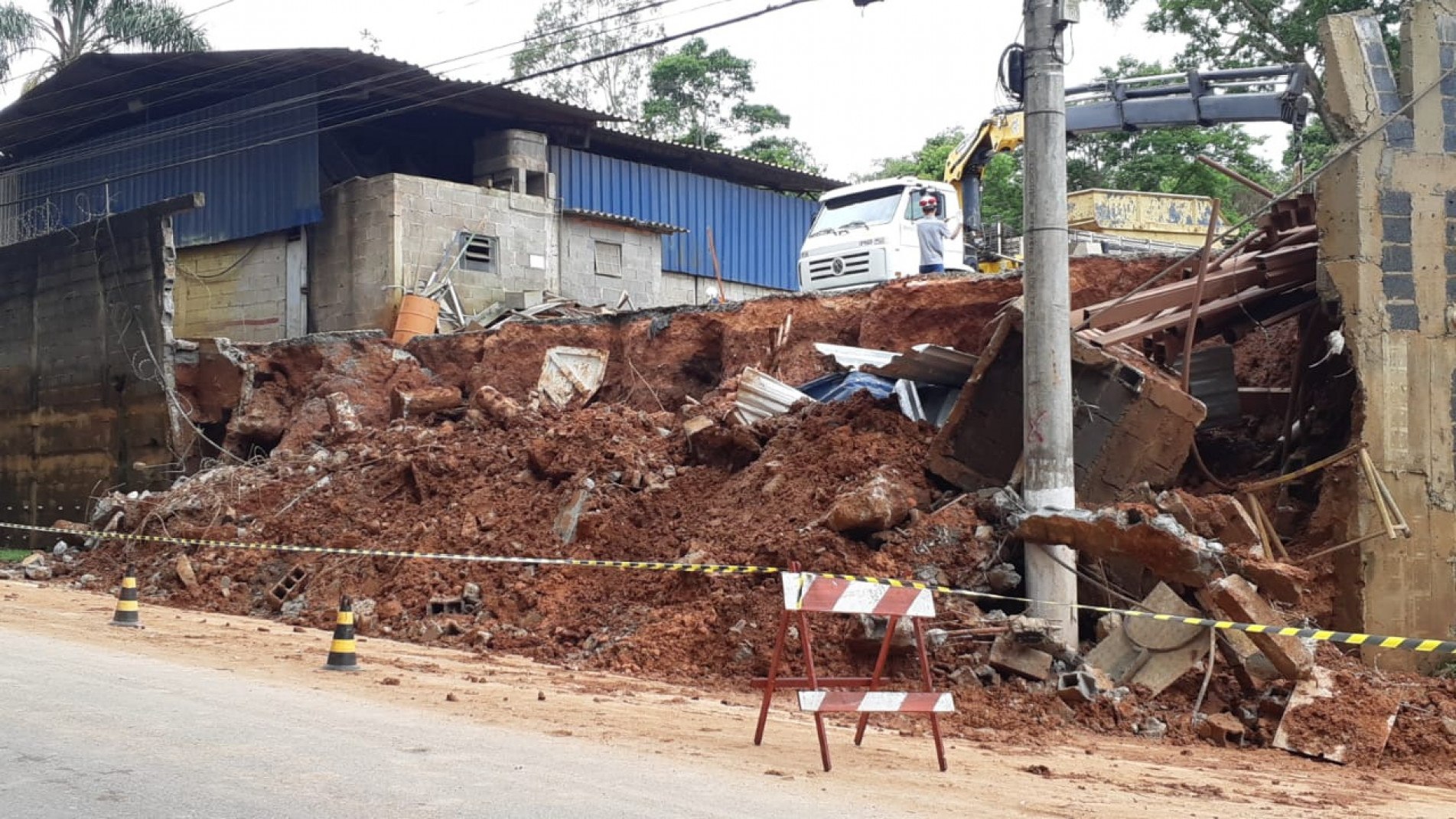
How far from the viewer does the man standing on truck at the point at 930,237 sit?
70.7ft

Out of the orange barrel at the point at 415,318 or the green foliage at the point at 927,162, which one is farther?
the green foliage at the point at 927,162

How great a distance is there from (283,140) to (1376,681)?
22418 mm

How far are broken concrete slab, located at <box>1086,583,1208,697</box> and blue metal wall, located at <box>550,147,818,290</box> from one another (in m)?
19.5

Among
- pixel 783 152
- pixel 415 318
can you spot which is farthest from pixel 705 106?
pixel 415 318

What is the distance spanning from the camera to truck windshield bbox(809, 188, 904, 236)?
22.1 m

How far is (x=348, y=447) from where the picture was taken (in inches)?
737

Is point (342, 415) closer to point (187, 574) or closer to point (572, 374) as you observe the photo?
point (572, 374)

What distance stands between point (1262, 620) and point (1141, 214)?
2256cm

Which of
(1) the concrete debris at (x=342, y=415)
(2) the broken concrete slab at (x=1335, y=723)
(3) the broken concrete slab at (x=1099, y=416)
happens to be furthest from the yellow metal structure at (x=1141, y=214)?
(2) the broken concrete slab at (x=1335, y=723)

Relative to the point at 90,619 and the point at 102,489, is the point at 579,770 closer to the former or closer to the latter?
the point at 90,619

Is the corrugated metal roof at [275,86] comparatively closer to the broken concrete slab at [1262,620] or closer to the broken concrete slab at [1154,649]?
the broken concrete slab at [1154,649]

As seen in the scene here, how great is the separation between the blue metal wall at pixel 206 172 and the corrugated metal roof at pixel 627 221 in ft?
16.7

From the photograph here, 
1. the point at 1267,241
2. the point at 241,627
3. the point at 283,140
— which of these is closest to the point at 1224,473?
the point at 1267,241

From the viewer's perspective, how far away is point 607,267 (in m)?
28.5
